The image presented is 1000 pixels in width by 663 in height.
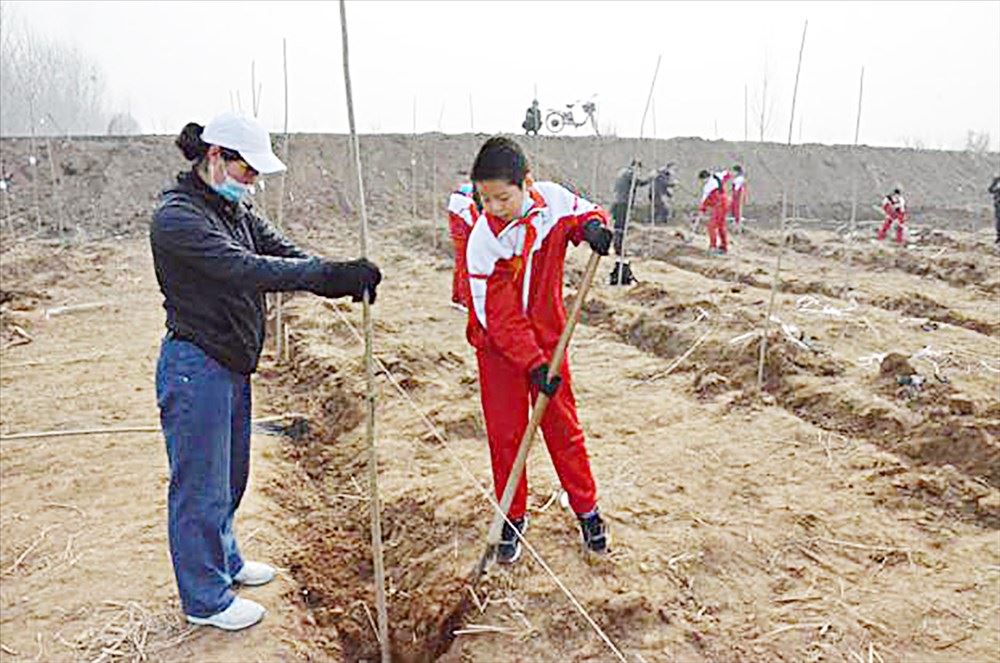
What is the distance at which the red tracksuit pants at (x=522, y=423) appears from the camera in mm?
3148

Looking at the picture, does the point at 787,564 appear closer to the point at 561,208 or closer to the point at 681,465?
the point at 681,465

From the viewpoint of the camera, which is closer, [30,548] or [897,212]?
[30,548]

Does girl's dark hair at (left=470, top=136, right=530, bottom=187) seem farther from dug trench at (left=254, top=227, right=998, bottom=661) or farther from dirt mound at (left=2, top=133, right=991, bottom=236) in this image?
dirt mound at (left=2, top=133, right=991, bottom=236)

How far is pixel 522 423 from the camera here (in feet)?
10.6

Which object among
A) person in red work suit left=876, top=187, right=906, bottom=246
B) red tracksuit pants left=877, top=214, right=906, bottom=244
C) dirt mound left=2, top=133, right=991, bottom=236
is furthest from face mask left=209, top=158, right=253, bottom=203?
red tracksuit pants left=877, top=214, right=906, bottom=244

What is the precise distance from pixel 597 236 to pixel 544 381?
549 millimetres

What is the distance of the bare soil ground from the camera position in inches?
120

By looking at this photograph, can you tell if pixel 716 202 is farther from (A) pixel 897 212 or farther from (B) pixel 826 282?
(A) pixel 897 212

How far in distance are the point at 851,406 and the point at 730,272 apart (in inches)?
266

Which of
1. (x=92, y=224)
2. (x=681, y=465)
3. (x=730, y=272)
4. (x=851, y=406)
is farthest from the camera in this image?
(x=92, y=224)

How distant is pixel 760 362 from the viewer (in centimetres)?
582

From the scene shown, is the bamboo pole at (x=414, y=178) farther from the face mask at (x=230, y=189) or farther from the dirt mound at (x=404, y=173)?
the face mask at (x=230, y=189)

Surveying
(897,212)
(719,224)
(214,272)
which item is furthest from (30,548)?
(897,212)

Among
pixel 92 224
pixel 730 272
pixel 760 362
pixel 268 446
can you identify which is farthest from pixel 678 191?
pixel 268 446
